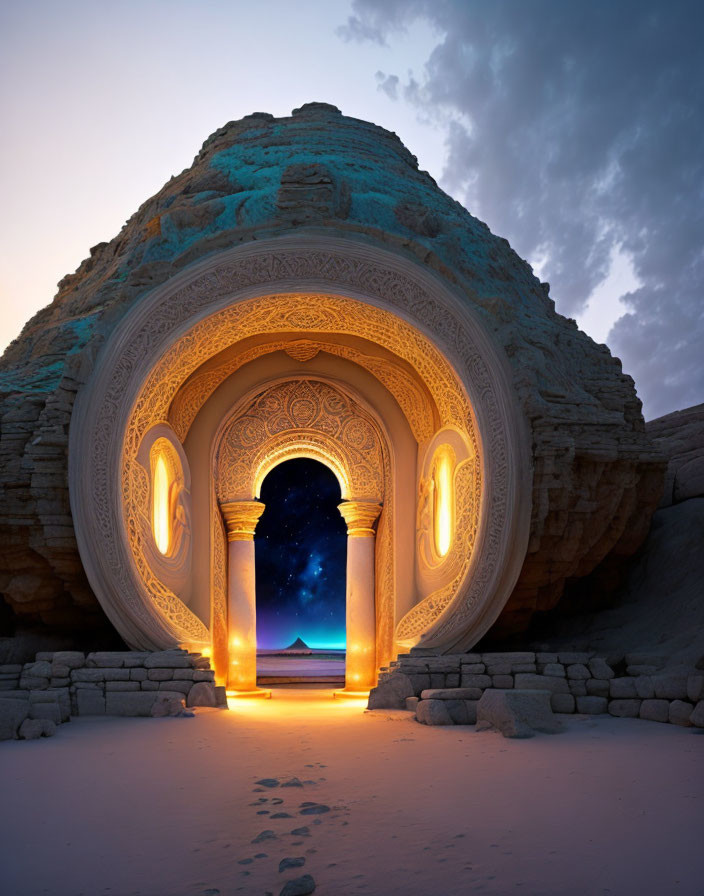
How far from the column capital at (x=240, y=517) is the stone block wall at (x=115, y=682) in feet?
10.4

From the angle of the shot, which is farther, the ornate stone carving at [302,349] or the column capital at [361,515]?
the column capital at [361,515]

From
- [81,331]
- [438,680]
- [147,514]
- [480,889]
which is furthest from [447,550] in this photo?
[480,889]

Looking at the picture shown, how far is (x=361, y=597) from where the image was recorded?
1048 cm

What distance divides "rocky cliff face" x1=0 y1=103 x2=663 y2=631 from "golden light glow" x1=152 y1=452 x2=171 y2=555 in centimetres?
132

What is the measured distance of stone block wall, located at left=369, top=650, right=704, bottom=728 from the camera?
6.54 m

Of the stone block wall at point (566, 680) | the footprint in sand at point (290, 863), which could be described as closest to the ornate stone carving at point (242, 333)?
the stone block wall at point (566, 680)

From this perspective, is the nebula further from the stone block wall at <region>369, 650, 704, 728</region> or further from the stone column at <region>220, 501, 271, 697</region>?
the stone block wall at <region>369, 650, 704, 728</region>

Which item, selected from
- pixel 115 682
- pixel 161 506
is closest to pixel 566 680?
pixel 115 682

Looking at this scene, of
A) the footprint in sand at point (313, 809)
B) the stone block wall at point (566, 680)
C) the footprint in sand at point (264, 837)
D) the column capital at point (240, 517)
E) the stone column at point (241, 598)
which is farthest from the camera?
the column capital at point (240, 517)

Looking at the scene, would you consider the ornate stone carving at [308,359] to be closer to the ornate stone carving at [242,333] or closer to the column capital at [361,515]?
the ornate stone carving at [242,333]

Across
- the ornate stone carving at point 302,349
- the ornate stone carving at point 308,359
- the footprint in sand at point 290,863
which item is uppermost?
the ornate stone carving at point 302,349

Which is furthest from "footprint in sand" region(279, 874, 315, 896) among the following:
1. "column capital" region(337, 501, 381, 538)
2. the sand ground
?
"column capital" region(337, 501, 381, 538)

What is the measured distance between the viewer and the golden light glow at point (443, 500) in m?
9.73

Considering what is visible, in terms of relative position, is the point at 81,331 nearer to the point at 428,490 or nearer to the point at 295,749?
the point at 428,490
